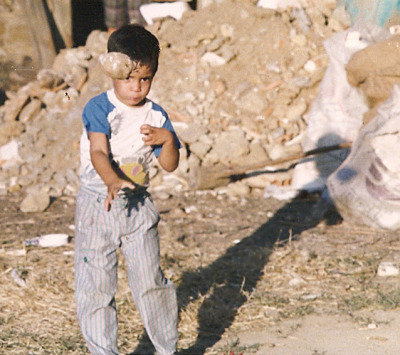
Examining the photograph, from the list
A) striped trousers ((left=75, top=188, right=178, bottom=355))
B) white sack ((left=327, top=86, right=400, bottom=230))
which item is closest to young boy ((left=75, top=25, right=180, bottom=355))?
striped trousers ((left=75, top=188, right=178, bottom=355))

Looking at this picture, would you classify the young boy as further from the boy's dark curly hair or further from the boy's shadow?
the boy's shadow

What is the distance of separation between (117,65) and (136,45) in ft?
0.39

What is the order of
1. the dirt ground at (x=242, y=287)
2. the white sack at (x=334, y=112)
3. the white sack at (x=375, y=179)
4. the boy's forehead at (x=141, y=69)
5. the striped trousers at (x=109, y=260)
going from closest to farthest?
the boy's forehead at (x=141, y=69), the striped trousers at (x=109, y=260), the dirt ground at (x=242, y=287), the white sack at (x=375, y=179), the white sack at (x=334, y=112)

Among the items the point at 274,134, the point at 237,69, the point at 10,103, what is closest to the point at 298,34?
the point at 237,69

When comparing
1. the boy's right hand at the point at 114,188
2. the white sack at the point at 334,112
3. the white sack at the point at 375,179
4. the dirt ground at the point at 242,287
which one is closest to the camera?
the boy's right hand at the point at 114,188

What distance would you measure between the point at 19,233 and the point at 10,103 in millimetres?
3062

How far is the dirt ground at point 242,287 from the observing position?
9.99 ft

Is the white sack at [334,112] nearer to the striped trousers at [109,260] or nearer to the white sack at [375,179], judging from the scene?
the white sack at [375,179]

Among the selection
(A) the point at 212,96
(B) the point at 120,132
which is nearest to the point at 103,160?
(B) the point at 120,132

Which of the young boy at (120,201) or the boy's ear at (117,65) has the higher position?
the boy's ear at (117,65)

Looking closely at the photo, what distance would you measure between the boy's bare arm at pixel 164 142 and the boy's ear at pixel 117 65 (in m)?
0.21

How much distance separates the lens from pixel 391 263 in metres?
3.88

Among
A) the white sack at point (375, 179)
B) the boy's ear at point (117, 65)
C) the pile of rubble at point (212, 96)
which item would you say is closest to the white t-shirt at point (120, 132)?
the boy's ear at point (117, 65)

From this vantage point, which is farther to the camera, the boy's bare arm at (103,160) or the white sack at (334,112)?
the white sack at (334,112)
